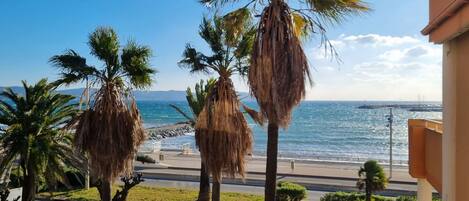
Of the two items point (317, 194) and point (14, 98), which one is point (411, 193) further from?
point (14, 98)

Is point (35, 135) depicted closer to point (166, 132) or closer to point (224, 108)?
point (224, 108)

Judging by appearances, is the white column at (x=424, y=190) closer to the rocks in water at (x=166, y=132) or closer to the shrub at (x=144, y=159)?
the shrub at (x=144, y=159)

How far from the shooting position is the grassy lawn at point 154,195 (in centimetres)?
1828

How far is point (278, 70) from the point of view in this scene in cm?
998

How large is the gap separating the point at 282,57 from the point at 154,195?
11.4 m

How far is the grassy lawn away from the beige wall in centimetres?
1321

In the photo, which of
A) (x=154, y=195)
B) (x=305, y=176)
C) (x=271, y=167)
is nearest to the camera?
(x=271, y=167)

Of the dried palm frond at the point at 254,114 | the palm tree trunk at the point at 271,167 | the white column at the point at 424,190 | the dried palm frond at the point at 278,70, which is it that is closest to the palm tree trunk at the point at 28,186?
the dried palm frond at the point at 254,114

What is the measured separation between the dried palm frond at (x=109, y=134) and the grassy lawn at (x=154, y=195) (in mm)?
5870

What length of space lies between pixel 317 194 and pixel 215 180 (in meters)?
10.5

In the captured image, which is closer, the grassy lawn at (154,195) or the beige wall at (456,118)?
the beige wall at (456,118)

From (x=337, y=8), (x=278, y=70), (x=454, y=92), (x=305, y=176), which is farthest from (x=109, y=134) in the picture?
(x=305, y=176)

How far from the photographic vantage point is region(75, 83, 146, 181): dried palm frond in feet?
40.0

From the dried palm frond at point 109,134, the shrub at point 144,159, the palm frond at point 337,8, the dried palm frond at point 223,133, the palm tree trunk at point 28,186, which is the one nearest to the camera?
the palm frond at point 337,8
